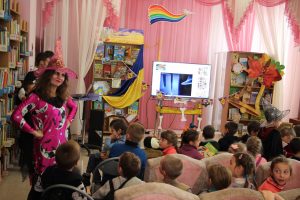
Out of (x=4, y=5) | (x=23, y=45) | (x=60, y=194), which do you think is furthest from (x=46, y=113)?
(x=23, y=45)

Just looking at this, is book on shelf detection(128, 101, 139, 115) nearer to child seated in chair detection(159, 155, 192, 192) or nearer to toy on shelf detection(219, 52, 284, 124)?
toy on shelf detection(219, 52, 284, 124)

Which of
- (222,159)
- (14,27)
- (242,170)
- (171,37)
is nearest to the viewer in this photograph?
(242,170)

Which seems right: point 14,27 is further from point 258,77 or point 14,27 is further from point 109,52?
point 258,77

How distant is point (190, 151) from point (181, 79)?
10.5ft

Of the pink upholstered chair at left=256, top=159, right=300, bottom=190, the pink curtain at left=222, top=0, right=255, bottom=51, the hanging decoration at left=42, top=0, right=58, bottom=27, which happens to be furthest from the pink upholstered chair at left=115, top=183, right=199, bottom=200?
the pink curtain at left=222, top=0, right=255, bottom=51

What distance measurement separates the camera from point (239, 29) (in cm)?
632

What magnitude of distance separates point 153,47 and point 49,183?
470 cm

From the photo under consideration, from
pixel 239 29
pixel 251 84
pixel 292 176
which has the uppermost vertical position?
pixel 239 29

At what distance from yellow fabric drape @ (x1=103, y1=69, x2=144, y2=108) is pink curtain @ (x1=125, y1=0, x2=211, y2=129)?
0.65 meters

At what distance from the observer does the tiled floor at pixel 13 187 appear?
137 inches

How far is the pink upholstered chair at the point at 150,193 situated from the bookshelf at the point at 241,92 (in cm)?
471

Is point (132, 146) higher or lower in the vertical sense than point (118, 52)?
lower

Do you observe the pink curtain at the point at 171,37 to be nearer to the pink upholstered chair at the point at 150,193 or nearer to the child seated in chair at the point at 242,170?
the child seated in chair at the point at 242,170

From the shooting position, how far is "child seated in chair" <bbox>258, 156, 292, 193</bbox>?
2467mm
